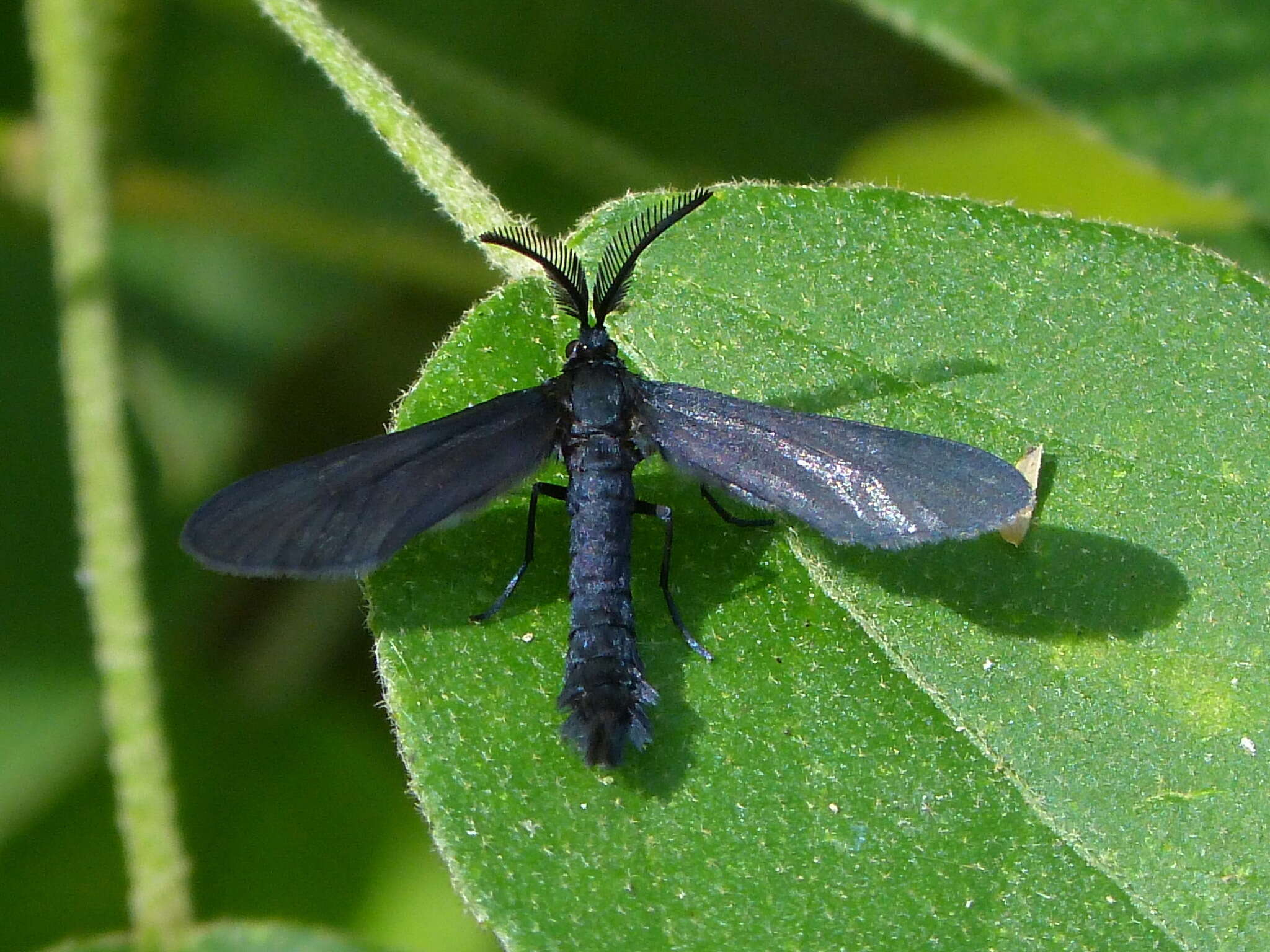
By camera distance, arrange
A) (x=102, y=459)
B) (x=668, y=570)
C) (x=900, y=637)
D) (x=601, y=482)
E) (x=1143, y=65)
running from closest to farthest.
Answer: (x=900, y=637) → (x=668, y=570) → (x=601, y=482) → (x=102, y=459) → (x=1143, y=65)

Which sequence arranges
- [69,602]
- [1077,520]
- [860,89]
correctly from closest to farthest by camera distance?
[1077,520] → [69,602] → [860,89]

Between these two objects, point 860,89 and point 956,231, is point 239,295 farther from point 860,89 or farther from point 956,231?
point 956,231

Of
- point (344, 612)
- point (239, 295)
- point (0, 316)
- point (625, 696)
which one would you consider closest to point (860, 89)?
point (239, 295)

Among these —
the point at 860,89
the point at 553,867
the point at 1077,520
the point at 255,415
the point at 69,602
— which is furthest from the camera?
the point at 860,89

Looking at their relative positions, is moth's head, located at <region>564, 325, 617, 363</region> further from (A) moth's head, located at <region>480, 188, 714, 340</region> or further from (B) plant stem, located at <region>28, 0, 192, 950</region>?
(B) plant stem, located at <region>28, 0, 192, 950</region>

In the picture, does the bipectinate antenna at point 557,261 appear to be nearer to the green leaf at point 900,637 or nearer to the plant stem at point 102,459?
the green leaf at point 900,637

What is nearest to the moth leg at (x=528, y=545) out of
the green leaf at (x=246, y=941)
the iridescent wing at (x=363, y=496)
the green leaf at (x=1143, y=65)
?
the iridescent wing at (x=363, y=496)

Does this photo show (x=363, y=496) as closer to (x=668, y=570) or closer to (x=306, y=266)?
(x=668, y=570)

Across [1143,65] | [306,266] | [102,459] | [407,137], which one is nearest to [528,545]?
[407,137]
